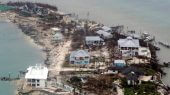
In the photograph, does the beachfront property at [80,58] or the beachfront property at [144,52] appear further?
the beachfront property at [144,52]

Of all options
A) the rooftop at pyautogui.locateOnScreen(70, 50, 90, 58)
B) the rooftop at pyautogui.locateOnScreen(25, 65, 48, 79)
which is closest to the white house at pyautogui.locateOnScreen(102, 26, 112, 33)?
the rooftop at pyautogui.locateOnScreen(70, 50, 90, 58)

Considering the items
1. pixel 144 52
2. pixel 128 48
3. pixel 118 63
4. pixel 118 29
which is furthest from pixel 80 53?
pixel 118 29

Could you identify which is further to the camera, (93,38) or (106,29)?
(106,29)

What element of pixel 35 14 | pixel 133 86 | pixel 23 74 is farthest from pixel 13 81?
pixel 35 14

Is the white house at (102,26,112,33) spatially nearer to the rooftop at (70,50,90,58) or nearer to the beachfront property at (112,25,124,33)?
the beachfront property at (112,25,124,33)

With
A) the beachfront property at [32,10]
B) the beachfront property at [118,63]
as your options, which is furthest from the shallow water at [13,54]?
the beachfront property at [118,63]

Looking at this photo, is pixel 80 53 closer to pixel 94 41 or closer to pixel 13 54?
pixel 94 41

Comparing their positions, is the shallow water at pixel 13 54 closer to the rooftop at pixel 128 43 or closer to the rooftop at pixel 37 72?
the rooftop at pixel 37 72

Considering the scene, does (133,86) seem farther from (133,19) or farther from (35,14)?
(35,14)
